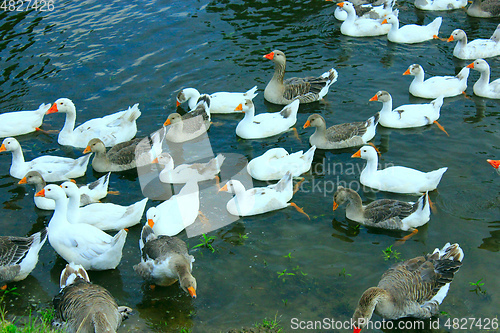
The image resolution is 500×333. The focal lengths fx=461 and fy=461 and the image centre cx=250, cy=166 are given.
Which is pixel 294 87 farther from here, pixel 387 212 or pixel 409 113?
pixel 387 212

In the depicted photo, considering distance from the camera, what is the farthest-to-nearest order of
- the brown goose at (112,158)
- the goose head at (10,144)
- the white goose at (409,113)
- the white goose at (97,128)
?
1. the white goose at (409,113)
2. the white goose at (97,128)
3. the brown goose at (112,158)
4. the goose head at (10,144)

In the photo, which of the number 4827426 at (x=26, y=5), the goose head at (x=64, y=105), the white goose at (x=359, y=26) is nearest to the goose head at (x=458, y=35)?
the white goose at (x=359, y=26)

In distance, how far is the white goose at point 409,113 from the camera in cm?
1143

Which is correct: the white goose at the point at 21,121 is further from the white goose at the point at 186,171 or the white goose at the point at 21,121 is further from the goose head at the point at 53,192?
the goose head at the point at 53,192

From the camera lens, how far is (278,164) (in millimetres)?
9898

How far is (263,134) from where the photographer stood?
37.6ft

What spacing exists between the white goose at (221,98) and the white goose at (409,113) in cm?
343

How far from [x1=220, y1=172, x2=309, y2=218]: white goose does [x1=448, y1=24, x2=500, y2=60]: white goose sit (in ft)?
27.9

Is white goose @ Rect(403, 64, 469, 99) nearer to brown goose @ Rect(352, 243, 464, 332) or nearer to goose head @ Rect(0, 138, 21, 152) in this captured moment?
brown goose @ Rect(352, 243, 464, 332)

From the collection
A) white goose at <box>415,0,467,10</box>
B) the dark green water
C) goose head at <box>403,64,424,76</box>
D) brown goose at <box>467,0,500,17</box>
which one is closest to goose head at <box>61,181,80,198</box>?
the dark green water

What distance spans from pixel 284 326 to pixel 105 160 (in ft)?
19.0

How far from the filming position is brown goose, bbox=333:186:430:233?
8352mm

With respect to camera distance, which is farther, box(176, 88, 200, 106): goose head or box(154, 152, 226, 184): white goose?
box(176, 88, 200, 106): goose head

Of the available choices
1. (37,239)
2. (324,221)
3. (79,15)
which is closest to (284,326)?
(324,221)
